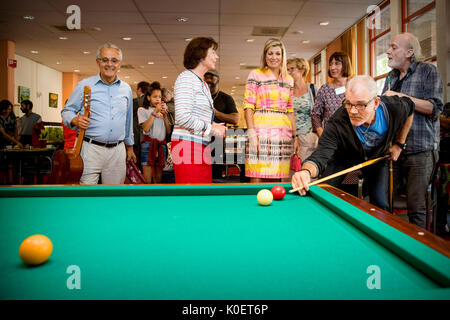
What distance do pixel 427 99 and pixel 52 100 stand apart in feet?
40.7

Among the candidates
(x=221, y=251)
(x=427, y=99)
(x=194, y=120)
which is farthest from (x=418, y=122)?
(x=221, y=251)

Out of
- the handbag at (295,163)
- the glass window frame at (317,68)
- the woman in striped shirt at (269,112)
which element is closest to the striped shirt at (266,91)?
the woman in striped shirt at (269,112)

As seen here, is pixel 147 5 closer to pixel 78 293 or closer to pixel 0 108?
pixel 0 108

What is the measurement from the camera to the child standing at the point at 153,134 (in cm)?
376

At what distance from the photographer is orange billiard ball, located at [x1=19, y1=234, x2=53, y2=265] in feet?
2.76

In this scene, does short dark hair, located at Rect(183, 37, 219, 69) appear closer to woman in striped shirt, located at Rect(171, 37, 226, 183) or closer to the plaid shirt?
woman in striped shirt, located at Rect(171, 37, 226, 183)

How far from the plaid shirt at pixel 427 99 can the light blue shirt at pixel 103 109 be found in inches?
75.9

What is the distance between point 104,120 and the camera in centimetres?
263

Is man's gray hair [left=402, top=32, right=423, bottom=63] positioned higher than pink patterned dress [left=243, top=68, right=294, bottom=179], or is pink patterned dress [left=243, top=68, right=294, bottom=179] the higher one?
man's gray hair [left=402, top=32, right=423, bottom=63]

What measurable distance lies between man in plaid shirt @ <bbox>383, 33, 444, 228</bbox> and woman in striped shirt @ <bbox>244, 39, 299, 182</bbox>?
72 centimetres

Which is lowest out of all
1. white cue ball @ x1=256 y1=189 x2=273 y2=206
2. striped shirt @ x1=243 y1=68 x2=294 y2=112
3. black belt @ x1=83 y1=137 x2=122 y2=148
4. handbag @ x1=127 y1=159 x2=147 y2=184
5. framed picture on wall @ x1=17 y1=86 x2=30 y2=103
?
white cue ball @ x1=256 y1=189 x2=273 y2=206

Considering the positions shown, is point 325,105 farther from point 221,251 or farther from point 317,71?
point 317,71

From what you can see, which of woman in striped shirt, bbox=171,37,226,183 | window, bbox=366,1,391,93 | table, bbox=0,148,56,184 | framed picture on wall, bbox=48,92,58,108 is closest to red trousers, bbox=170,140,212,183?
woman in striped shirt, bbox=171,37,226,183
